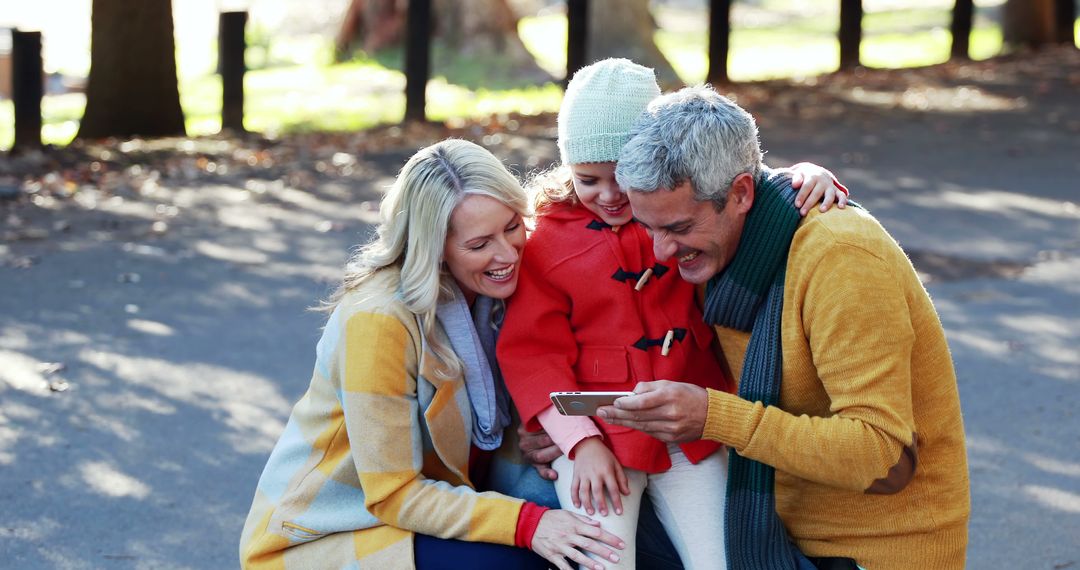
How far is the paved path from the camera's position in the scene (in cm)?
468

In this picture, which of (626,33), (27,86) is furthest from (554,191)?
(626,33)

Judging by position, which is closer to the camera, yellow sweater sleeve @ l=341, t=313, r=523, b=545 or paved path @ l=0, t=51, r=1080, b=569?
yellow sweater sleeve @ l=341, t=313, r=523, b=545

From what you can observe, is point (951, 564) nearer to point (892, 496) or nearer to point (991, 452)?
point (892, 496)

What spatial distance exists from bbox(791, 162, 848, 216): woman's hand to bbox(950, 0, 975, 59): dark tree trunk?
13.7 metres

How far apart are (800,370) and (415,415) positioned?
3.14 feet

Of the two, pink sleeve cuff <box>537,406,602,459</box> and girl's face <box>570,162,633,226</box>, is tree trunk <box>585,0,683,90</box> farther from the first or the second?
pink sleeve cuff <box>537,406,602,459</box>

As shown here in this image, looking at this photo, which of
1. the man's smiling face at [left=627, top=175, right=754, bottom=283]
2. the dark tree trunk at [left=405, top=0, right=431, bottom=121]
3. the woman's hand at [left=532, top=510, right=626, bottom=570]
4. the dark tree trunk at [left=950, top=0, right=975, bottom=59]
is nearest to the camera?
the man's smiling face at [left=627, top=175, right=754, bottom=283]

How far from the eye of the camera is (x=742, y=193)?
3.00 m

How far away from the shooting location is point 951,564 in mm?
3070

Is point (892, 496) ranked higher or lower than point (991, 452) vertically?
higher

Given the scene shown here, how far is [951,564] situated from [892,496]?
0.22 metres

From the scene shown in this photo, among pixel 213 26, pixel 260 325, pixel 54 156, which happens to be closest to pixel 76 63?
pixel 213 26

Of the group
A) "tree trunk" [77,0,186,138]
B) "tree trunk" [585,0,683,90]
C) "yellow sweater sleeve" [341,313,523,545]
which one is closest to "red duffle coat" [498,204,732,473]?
"yellow sweater sleeve" [341,313,523,545]

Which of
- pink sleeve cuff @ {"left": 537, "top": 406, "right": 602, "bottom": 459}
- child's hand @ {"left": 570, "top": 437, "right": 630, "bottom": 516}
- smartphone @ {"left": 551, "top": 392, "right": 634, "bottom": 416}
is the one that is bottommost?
child's hand @ {"left": 570, "top": 437, "right": 630, "bottom": 516}
